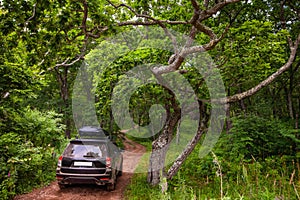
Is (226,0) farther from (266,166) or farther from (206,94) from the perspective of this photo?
Result: (266,166)

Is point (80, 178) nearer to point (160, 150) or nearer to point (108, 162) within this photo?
point (108, 162)

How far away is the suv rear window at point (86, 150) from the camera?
6.88 meters

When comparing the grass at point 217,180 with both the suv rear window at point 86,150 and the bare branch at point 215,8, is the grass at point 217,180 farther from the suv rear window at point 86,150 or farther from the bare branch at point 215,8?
the bare branch at point 215,8

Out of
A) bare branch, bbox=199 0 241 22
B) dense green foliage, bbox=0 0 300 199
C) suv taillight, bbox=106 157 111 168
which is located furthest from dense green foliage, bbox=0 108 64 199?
bare branch, bbox=199 0 241 22

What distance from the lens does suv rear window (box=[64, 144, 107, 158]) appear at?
6.88m

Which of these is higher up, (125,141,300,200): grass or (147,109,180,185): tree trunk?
(147,109,180,185): tree trunk

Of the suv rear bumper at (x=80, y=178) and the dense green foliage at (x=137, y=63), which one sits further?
the suv rear bumper at (x=80, y=178)

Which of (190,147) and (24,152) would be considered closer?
(24,152)

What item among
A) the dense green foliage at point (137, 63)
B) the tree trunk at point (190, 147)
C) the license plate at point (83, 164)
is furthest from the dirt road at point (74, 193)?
the tree trunk at point (190, 147)

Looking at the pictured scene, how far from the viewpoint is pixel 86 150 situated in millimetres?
6926

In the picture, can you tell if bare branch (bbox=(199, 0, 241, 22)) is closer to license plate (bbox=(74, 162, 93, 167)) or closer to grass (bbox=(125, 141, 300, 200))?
grass (bbox=(125, 141, 300, 200))

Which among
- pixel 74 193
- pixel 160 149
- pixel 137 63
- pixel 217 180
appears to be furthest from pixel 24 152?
pixel 217 180

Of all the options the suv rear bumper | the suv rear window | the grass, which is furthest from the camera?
the suv rear window

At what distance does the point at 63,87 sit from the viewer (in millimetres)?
21000
